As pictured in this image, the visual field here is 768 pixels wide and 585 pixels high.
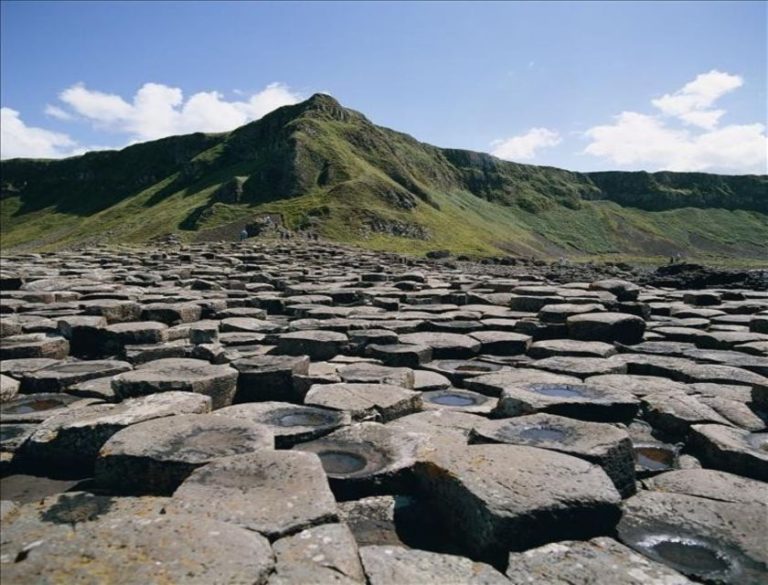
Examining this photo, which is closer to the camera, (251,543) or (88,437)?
(251,543)

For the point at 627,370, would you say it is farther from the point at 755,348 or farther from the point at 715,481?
the point at 715,481

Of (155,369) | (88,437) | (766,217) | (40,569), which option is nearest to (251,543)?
(40,569)

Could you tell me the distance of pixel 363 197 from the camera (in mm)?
61719

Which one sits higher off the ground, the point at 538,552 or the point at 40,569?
the point at 40,569

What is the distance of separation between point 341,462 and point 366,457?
15 centimetres

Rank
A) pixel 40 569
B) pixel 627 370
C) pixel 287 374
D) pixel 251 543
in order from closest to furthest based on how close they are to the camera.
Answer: pixel 40 569, pixel 251 543, pixel 287 374, pixel 627 370

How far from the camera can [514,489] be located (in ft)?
9.67

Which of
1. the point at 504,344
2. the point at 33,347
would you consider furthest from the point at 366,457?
the point at 33,347

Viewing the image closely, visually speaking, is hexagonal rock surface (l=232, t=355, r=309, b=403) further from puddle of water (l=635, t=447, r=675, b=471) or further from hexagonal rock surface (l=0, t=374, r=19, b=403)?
puddle of water (l=635, t=447, r=675, b=471)

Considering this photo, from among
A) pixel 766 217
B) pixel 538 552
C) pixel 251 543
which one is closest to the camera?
pixel 251 543

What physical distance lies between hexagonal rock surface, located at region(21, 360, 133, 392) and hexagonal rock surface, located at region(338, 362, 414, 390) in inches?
83.9

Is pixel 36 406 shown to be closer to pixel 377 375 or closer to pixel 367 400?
pixel 367 400

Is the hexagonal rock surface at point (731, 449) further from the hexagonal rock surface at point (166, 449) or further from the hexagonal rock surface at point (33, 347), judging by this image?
the hexagonal rock surface at point (33, 347)

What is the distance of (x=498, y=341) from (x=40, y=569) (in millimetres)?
5593
